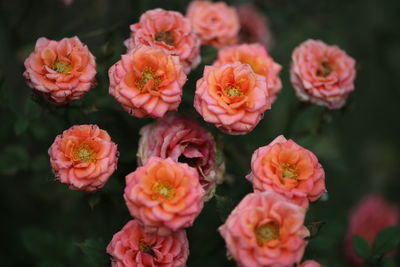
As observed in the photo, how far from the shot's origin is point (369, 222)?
177 centimetres

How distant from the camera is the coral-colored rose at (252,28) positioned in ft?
6.19

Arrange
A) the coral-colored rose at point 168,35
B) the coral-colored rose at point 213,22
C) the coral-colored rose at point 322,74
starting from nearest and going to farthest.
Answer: the coral-colored rose at point 168,35 < the coral-colored rose at point 322,74 < the coral-colored rose at point 213,22

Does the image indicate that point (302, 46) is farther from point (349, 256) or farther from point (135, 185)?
point (349, 256)

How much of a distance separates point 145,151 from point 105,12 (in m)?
0.79

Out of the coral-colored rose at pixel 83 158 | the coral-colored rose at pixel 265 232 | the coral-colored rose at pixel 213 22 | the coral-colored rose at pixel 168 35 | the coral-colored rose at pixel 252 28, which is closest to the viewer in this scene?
the coral-colored rose at pixel 265 232

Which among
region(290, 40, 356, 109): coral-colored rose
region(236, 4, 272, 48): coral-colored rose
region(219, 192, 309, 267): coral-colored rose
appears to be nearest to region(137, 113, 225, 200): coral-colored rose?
region(219, 192, 309, 267): coral-colored rose

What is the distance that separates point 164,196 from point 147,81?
0.27 meters

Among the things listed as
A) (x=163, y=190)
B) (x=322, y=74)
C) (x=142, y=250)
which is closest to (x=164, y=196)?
(x=163, y=190)

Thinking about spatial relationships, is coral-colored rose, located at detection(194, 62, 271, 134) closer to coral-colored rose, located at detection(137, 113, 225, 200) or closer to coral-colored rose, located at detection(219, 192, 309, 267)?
coral-colored rose, located at detection(137, 113, 225, 200)

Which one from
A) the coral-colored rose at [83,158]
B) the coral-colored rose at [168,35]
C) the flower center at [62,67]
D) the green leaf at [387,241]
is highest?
the coral-colored rose at [168,35]

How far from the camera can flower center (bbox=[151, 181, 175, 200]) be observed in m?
1.01

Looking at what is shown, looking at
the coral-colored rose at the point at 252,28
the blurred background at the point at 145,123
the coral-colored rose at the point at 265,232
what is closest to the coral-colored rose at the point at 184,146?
the blurred background at the point at 145,123

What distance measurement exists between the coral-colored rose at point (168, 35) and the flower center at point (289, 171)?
36 centimetres

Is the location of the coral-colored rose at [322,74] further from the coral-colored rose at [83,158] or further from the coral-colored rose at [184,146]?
the coral-colored rose at [83,158]
